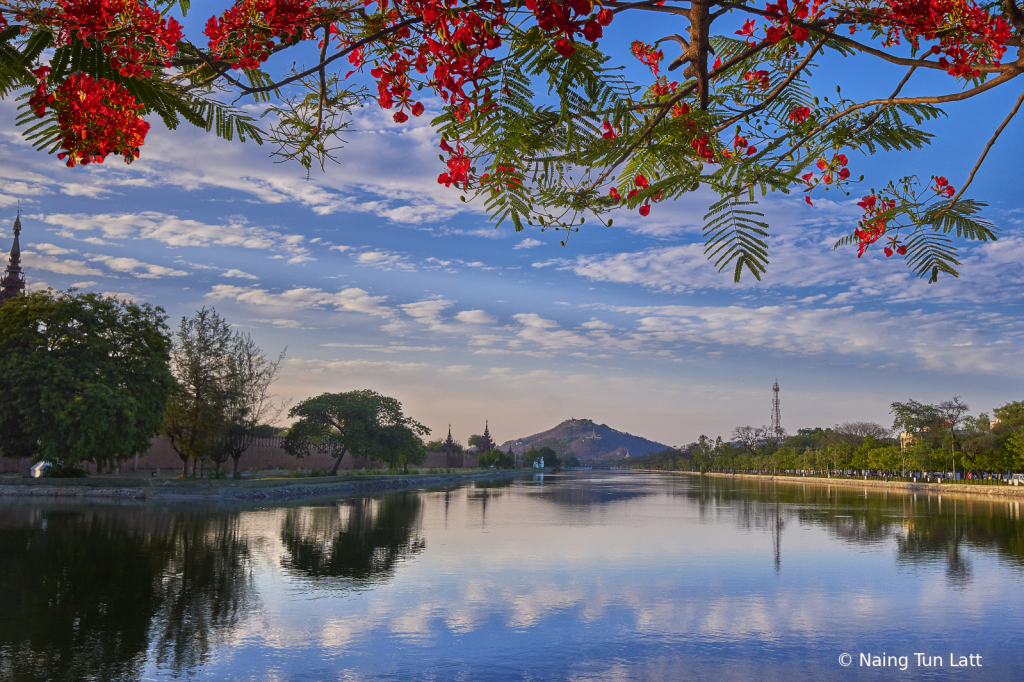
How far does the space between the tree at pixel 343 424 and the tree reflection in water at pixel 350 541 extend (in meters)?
17.2

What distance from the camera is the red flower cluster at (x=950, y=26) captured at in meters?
3.03

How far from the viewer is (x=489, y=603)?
30.8 feet

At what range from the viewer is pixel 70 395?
26.2m

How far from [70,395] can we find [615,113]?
30.1m

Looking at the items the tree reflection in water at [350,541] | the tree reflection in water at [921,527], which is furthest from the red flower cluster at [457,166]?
the tree reflection in water at [921,527]

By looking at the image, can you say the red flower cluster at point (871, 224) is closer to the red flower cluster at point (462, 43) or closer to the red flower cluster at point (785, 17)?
the red flower cluster at point (785, 17)

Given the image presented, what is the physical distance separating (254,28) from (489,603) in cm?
848

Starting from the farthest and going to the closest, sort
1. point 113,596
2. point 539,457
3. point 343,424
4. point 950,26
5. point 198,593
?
1. point 539,457
2. point 343,424
3. point 198,593
4. point 113,596
5. point 950,26

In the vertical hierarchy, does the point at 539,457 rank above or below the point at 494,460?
below

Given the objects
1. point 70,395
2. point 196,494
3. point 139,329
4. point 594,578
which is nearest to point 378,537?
point 594,578

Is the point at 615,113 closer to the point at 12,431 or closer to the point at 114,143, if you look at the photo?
the point at 114,143

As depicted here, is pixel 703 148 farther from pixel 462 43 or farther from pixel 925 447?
pixel 925 447

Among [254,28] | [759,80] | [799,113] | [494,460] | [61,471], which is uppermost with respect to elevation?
[759,80]

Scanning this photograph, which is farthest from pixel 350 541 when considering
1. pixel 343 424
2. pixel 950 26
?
pixel 343 424
